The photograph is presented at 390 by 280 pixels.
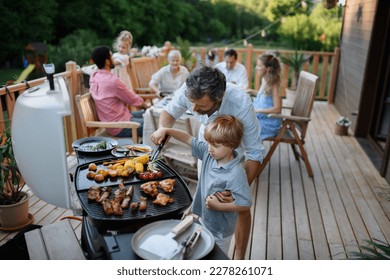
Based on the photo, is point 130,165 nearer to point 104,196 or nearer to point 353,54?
point 104,196

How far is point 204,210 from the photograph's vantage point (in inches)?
73.6

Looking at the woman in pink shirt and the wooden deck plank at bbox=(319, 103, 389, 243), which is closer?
the wooden deck plank at bbox=(319, 103, 389, 243)

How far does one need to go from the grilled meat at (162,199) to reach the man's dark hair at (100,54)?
2.16 metres

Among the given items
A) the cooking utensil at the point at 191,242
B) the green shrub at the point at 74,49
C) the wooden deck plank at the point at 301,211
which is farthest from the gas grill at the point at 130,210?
the green shrub at the point at 74,49

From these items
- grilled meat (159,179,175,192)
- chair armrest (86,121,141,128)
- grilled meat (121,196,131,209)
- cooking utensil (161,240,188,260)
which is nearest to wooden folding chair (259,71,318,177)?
chair armrest (86,121,141,128)

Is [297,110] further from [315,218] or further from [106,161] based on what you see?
[106,161]

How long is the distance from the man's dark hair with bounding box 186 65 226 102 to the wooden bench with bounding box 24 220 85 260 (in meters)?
0.86

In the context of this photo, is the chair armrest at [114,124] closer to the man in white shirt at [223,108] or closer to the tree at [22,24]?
the man in white shirt at [223,108]

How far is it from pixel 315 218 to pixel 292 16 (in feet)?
26.4

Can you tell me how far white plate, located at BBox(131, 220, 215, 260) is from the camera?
4.17 feet

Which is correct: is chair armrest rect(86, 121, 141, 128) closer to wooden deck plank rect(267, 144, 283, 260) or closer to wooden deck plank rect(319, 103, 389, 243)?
wooden deck plank rect(267, 144, 283, 260)

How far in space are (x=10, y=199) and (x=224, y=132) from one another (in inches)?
74.3

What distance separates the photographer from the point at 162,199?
161cm

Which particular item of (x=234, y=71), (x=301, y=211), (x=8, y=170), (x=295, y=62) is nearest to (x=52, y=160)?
(x=8, y=170)
